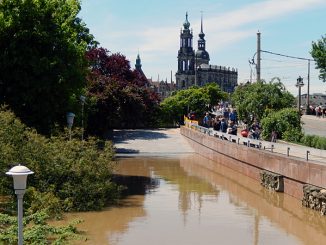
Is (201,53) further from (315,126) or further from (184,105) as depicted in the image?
(315,126)

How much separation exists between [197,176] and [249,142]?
10.2 feet

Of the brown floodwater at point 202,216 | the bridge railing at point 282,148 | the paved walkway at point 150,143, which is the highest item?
the bridge railing at point 282,148

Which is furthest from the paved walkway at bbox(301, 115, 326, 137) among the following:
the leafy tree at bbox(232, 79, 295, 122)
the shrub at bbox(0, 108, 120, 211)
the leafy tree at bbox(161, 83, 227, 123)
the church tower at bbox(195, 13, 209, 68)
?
the church tower at bbox(195, 13, 209, 68)

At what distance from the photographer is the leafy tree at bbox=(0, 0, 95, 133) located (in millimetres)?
21594

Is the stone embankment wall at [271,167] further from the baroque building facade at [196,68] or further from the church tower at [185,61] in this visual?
the church tower at [185,61]

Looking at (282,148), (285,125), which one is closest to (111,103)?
(285,125)

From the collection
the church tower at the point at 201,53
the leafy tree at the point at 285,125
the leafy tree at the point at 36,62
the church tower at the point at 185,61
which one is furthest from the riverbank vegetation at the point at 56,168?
the church tower at the point at 201,53

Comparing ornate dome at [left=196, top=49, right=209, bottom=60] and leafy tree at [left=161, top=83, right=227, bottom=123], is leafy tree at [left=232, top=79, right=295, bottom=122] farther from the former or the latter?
ornate dome at [left=196, top=49, right=209, bottom=60]

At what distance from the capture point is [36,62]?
2152 centimetres

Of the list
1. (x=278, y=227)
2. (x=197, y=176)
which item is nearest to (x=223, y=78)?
(x=197, y=176)

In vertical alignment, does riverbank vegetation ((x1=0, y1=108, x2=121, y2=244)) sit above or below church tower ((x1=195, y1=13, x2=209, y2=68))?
below

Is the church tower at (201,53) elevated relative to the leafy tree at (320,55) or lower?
elevated

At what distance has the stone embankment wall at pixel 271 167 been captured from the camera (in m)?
19.1

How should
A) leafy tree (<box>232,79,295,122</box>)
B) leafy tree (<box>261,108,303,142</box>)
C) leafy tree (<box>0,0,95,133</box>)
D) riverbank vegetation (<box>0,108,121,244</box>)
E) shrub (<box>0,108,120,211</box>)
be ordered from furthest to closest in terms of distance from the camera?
leafy tree (<box>232,79,295,122</box>)
leafy tree (<box>261,108,303,142</box>)
leafy tree (<box>0,0,95,133</box>)
shrub (<box>0,108,120,211</box>)
riverbank vegetation (<box>0,108,121,244</box>)
